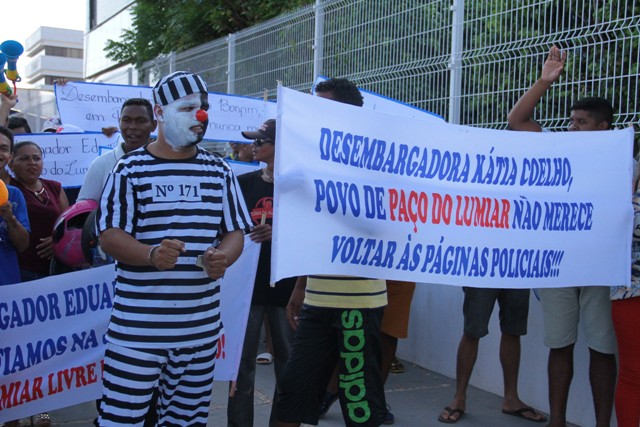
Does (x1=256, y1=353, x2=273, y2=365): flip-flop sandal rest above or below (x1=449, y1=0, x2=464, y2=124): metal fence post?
below

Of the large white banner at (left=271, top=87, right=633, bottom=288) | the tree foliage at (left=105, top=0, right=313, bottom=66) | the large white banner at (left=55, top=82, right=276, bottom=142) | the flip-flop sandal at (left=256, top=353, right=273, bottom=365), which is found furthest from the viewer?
the tree foliage at (left=105, top=0, right=313, bottom=66)

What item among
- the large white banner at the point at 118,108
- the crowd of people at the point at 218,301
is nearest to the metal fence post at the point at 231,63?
the large white banner at the point at 118,108

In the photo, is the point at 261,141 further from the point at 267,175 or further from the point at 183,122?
the point at 183,122

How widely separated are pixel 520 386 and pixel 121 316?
359 centimetres

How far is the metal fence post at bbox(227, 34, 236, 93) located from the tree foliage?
170 centimetres

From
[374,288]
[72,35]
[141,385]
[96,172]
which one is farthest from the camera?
[72,35]

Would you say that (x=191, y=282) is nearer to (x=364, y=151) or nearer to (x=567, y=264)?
(x=364, y=151)

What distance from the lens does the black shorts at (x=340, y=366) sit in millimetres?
3930

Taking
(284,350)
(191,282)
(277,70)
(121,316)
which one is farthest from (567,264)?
(277,70)

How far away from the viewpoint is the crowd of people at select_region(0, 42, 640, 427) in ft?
11.0

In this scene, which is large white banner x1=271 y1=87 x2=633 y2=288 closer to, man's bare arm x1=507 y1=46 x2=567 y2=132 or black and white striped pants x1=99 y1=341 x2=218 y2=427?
man's bare arm x1=507 y1=46 x2=567 y2=132

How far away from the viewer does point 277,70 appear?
973cm

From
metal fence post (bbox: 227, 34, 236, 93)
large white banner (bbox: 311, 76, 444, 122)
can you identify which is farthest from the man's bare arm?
metal fence post (bbox: 227, 34, 236, 93)

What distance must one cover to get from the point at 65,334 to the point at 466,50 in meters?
3.94
